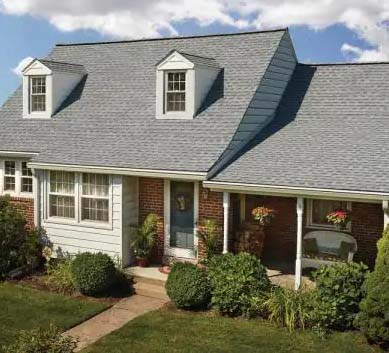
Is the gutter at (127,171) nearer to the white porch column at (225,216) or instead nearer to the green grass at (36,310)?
the white porch column at (225,216)

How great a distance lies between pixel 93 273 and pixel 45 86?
8171 mm

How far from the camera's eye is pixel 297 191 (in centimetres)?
1308

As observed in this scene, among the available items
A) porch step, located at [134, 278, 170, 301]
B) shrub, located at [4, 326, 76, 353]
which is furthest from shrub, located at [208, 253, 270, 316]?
shrub, located at [4, 326, 76, 353]

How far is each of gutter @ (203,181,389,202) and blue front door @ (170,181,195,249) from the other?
1746 millimetres

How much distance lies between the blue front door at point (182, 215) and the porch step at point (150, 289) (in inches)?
61.0

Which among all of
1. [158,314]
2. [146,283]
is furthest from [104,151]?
[158,314]

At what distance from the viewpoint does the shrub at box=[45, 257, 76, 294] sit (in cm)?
1466

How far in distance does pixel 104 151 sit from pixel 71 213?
2.14 m

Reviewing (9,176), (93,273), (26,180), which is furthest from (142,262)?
(9,176)

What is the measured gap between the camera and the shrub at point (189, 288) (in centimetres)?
1278

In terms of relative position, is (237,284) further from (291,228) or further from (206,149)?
(291,228)

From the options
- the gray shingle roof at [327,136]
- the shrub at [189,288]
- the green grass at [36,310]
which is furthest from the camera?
the gray shingle roof at [327,136]

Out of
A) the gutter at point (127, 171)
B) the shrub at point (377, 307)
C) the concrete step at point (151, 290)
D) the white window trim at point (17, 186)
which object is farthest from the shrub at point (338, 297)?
the white window trim at point (17, 186)

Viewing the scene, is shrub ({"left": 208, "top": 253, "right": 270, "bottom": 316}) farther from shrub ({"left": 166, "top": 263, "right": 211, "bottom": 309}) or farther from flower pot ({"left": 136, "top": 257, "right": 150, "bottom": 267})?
flower pot ({"left": 136, "top": 257, "right": 150, "bottom": 267})
